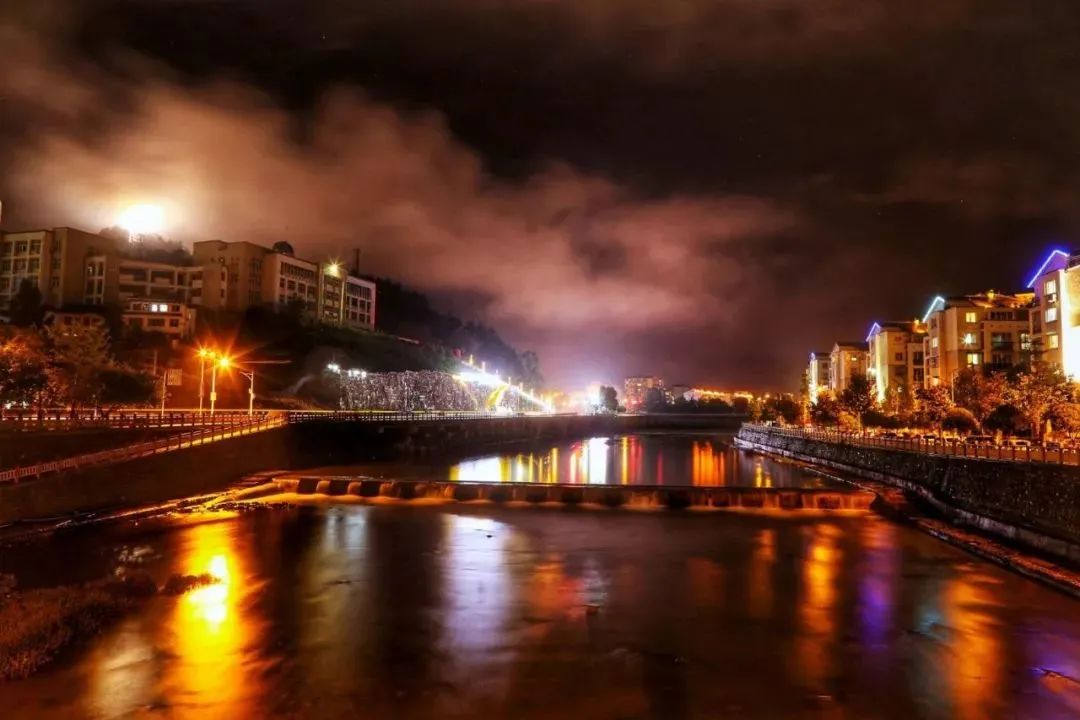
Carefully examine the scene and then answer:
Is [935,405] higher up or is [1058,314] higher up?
[1058,314]

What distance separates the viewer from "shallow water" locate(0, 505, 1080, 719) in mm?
13758

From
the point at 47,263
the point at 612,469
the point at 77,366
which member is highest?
the point at 47,263

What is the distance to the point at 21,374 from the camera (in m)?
47.0

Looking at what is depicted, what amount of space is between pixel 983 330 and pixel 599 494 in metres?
70.9

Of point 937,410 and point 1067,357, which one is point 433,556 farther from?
point 1067,357

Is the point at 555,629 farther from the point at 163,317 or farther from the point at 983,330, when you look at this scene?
the point at 163,317

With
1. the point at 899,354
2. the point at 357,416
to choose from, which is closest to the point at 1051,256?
the point at 899,354

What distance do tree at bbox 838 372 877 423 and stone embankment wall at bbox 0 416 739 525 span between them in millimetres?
46708

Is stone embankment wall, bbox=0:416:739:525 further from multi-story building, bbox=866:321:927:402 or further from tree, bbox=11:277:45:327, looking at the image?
multi-story building, bbox=866:321:927:402

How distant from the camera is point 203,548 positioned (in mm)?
26953

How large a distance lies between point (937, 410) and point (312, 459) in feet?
175

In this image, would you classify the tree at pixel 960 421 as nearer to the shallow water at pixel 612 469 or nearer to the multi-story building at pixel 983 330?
the shallow water at pixel 612 469

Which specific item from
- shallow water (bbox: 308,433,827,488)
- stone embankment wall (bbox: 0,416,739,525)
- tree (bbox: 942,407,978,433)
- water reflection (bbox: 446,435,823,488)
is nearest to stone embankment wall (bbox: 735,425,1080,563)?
shallow water (bbox: 308,433,827,488)

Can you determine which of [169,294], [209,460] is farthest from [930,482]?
[169,294]
